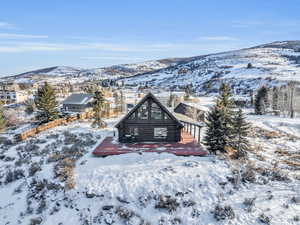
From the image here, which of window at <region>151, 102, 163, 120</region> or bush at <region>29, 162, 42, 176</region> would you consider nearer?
bush at <region>29, 162, 42, 176</region>

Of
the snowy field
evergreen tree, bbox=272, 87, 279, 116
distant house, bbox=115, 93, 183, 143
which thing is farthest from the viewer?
evergreen tree, bbox=272, 87, 279, 116

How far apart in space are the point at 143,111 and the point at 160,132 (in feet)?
8.55

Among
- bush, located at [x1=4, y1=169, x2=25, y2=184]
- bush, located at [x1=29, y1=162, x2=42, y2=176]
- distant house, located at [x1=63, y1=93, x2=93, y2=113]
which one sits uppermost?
bush, located at [x1=29, y1=162, x2=42, y2=176]

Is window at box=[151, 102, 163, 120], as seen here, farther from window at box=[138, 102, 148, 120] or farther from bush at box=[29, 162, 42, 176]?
bush at box=[29, 162, 42, 176]

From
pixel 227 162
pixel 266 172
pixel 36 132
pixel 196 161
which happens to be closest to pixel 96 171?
pixel 196 161

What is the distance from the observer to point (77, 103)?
181ft

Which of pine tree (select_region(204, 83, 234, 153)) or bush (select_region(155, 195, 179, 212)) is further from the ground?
pine tree (select_region(204, 83, 234, 153))

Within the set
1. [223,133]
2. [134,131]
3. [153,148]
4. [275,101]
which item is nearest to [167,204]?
[153,148]

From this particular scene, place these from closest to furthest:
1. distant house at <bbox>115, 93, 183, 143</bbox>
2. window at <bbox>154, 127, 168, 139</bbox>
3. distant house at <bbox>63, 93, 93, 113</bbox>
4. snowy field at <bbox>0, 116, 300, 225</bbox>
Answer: snowy field at <bbox>0, 116, 300, 225</bbox>
distant house at <bbox>115, 93, 183, 143</bbox>
window at <bbox>154, 127, 168, 139</bbox>
distant house at <bbox>63, 93, 93, 113</bbox>

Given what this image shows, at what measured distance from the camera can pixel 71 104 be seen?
55969 mm

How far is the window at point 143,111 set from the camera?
20.0 meters

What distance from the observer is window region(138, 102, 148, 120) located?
65.8 feet

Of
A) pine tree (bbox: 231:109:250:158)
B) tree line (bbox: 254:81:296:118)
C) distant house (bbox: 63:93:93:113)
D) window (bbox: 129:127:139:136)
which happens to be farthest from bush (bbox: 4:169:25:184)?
tree line (bbox: 254:81:296:118)

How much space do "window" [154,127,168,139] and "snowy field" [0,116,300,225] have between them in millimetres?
3635
